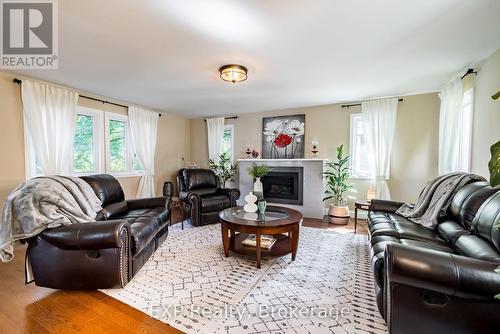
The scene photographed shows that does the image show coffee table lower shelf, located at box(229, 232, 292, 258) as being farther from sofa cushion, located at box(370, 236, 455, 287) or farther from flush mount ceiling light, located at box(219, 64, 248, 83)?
flush mount ceiling light, located at box(219, 64, 248, 83)

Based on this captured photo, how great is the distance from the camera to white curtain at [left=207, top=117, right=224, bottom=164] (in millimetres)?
5785

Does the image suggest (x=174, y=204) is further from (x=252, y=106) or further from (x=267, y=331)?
(x=267, y=331)

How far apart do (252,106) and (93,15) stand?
3.36 metres

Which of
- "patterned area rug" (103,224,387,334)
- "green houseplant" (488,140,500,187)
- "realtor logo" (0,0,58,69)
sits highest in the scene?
"realtor logo" (0,0,58,69)

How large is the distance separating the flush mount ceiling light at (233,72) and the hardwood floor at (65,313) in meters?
2.56

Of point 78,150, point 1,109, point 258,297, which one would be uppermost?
point 1,109

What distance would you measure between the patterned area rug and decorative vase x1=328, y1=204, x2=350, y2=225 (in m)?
1.20

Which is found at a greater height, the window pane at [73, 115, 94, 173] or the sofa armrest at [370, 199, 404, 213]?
the window pane at [73, 115, 94, 173]

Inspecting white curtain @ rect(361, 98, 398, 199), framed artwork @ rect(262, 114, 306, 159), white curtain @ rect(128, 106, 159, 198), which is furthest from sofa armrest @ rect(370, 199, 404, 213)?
white curtain @ rect(128, 106, 159, 198)

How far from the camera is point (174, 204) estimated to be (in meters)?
5.52

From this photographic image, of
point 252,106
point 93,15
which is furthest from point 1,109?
point 252,106

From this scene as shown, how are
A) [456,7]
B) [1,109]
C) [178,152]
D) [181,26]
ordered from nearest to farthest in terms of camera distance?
[456,7] → [181,26] → [1,109] → [178,152]

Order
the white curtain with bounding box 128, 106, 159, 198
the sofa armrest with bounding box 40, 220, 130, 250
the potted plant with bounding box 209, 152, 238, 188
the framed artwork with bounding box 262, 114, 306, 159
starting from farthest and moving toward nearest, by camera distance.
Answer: the potted plant with bounding box 209, 152, 238, 188
the framed artwork with bounding box 262, 114, 306, 159
the white curtain with bounding box 128, 106, 159, 198
the sofa armrest with bounding box 40, 220, 130, 250

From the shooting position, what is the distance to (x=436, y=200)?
2.44 metres
